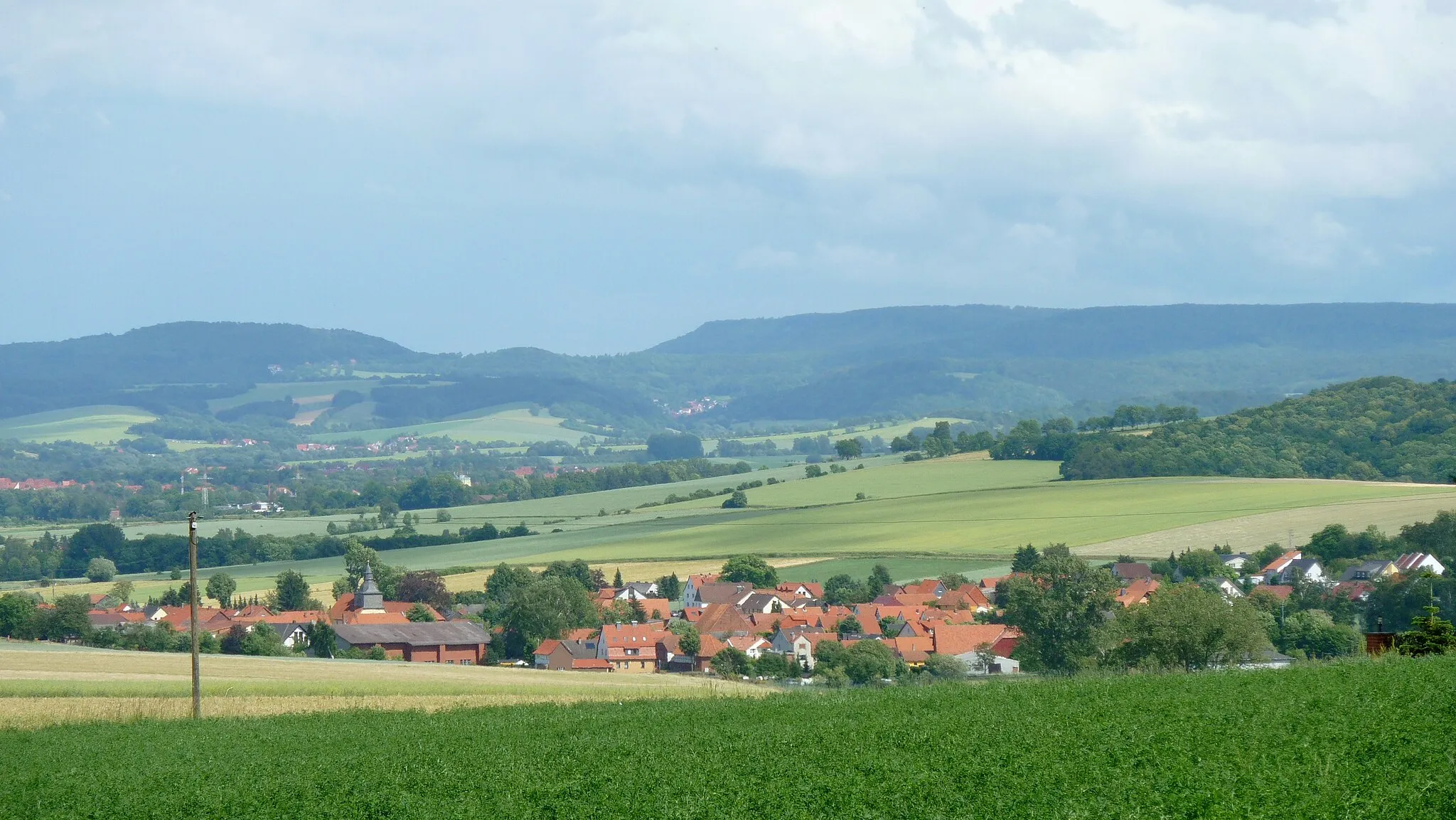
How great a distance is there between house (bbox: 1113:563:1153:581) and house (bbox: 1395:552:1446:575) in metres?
9.57

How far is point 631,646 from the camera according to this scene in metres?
58.8

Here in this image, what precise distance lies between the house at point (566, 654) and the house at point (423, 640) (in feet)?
8.06

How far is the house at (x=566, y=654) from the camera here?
56688 mm

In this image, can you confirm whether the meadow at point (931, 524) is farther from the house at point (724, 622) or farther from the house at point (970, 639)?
the house at point (970, 639)

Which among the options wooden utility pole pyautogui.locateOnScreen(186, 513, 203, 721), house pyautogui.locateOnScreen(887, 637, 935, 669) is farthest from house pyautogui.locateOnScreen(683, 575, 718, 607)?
wooden utility pole pyautogui.locateOnScreen(186, 513, 203, 721)

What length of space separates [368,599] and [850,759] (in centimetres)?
5295

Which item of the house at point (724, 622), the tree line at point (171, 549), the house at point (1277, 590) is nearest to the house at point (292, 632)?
the house at point (724, 622)

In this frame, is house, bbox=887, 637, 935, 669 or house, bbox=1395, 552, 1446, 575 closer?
house, bbox=887, 637, 935, 669

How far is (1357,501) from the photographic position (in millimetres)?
Answer: 77375

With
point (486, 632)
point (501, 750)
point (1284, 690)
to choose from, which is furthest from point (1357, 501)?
point (501, 750)

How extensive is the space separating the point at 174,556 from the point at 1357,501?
230 ft

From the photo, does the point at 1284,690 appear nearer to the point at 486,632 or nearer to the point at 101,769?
the point at 101,769

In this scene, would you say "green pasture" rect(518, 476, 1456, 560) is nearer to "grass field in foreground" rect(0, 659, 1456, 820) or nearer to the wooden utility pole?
the wooden utility pole

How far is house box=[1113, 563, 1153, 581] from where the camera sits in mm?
64062
